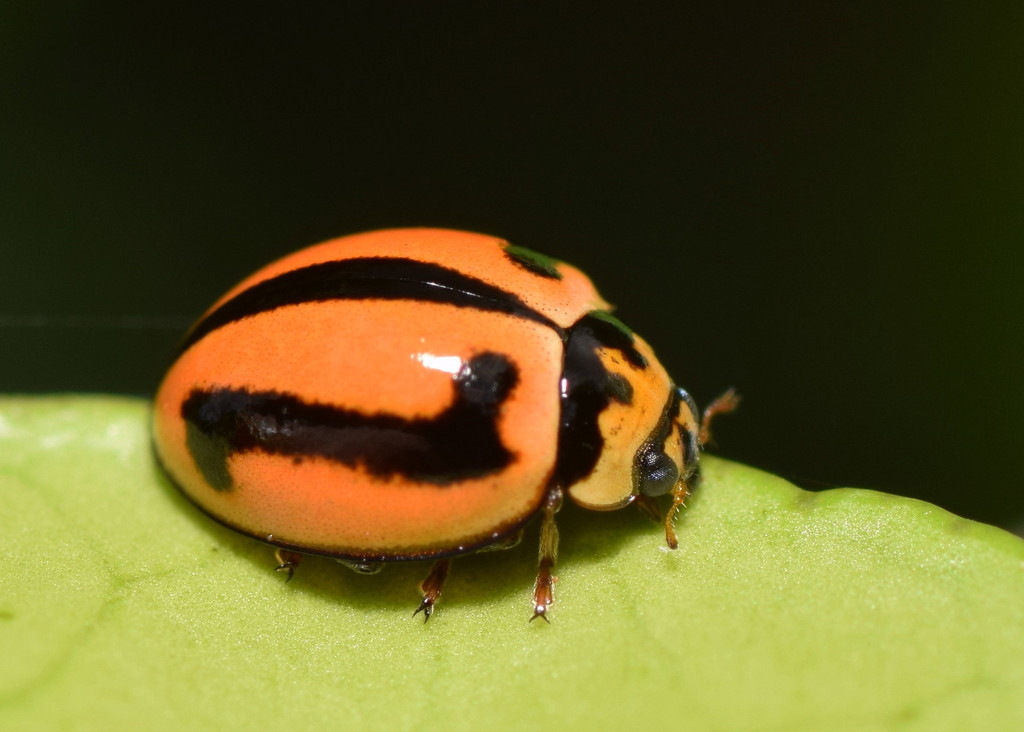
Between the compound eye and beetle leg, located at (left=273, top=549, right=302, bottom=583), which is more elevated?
the compound eye

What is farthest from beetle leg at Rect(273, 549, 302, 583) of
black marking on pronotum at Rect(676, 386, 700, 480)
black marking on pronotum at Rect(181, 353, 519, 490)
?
black marking on pronotum at Rect(676, 386, 700, 480)

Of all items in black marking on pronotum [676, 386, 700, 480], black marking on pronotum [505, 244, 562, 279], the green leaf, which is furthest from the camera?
black marking on pronotum [505, 244, 562, 279]

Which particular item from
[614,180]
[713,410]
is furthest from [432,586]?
[614,180]

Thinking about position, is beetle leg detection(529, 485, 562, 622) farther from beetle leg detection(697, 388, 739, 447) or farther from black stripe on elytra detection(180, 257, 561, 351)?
beetle leg detection(697, 388, 739, 447)

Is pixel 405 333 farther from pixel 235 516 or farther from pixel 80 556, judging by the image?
pixel 80 556

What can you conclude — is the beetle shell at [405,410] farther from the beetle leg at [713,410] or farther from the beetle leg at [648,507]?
the beetle leg at [713,410]

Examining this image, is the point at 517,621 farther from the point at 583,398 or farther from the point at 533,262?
the point at 533,262

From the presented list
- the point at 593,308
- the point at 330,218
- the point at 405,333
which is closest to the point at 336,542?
the point at 405,333
